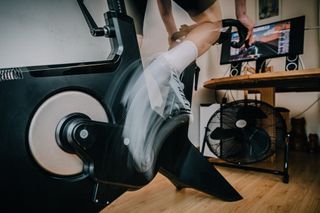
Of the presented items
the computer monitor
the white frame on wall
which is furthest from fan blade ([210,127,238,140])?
the white frame on wall

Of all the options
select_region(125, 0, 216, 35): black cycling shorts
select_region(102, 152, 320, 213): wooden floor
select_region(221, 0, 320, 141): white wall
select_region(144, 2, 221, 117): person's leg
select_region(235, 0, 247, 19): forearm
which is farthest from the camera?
select_region(221, 0, 320, 141): white wall

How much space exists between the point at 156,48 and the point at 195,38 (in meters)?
0.26

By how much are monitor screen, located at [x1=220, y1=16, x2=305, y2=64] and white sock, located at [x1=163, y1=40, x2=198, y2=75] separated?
0.58 metres

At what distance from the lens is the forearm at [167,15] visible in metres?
1.15

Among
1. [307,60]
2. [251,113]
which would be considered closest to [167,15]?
[251,113]

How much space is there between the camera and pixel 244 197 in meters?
0.99

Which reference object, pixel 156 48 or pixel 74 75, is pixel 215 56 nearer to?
pixel 156 48

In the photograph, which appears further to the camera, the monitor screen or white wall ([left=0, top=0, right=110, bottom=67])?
the monitor screen

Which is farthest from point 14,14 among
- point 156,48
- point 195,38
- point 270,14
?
point 270,14

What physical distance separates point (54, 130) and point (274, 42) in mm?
1501

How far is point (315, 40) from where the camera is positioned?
201cm

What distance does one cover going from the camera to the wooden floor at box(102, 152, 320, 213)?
0.88 meters

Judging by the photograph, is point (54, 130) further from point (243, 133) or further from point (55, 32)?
point (243, 133)

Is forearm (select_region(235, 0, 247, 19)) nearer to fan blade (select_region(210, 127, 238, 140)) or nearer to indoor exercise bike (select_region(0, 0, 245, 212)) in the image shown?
fan blade (select_region(210, 127, 238, 140))
